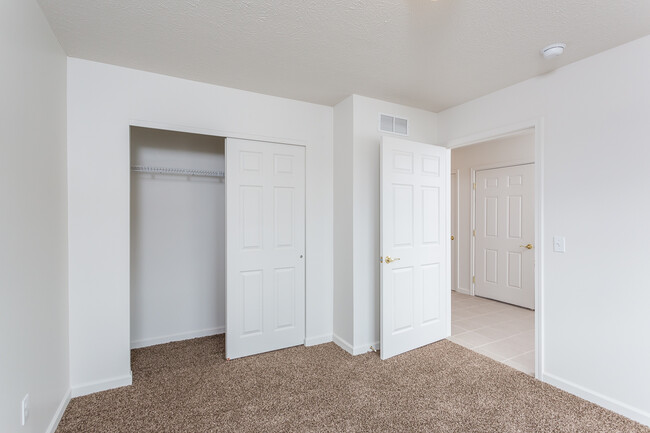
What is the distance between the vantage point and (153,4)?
182 centimetres

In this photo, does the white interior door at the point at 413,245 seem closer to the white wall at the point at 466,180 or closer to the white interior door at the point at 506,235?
the white interior door at the point at 506,235

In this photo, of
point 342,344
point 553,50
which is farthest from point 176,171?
point 553,50

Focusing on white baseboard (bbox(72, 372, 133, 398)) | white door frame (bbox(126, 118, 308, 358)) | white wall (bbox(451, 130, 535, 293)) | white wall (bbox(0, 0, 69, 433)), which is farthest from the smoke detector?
white baseboard (bbox(72, 372, 133, 398))

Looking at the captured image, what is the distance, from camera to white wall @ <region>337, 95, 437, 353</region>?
10.5 feet

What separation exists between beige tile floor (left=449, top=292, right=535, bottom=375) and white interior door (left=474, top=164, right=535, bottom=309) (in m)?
0.25

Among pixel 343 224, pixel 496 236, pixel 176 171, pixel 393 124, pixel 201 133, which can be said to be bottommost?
pixel 496 236

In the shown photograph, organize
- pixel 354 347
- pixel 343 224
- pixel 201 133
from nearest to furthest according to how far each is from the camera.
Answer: pixel 201 133 → pixel 354 347 → pixel 343 224

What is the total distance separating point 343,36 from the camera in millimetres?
2137

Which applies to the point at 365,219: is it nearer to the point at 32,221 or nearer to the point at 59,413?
the point at 32,221

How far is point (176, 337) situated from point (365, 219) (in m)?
2.36

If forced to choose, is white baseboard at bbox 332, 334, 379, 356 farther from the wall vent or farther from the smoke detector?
the smoke detector

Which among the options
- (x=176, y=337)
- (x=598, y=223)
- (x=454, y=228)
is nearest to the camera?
(x=598, y=223)

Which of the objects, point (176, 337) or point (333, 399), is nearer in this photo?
point (333, 399)

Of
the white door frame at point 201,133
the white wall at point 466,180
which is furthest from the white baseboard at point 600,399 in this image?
the white wall at point 466,180
